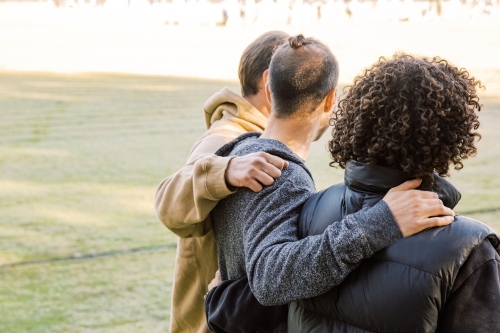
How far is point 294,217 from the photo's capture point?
1539mm

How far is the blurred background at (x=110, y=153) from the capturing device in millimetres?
3959

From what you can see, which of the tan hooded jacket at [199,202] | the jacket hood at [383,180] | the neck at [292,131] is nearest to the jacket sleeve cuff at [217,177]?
the tan hooded jacket at [199,202]

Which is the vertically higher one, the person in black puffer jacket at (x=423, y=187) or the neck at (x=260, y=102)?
the person in black puffer jacket at (x=423, y=187)

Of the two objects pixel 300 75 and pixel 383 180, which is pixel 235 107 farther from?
pixel 383 180

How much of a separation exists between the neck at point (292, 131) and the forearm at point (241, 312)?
0.37m

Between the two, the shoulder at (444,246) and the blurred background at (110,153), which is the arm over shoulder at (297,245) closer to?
the shoulder at (444,246)

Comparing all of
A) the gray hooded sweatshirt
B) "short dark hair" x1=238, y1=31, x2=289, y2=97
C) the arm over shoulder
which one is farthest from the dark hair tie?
"short dark hair" x1=238, y1=31, x2=289, y2=97

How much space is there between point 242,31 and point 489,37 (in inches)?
344

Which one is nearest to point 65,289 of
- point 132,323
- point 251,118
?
point 132,323

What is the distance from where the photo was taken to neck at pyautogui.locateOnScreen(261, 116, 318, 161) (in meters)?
1.74

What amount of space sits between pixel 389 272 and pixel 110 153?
6.51 m

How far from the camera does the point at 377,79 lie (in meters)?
1.37

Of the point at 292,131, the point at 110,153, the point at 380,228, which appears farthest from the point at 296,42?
the point at 110,153

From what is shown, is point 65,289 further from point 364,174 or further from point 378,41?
point 378,41
